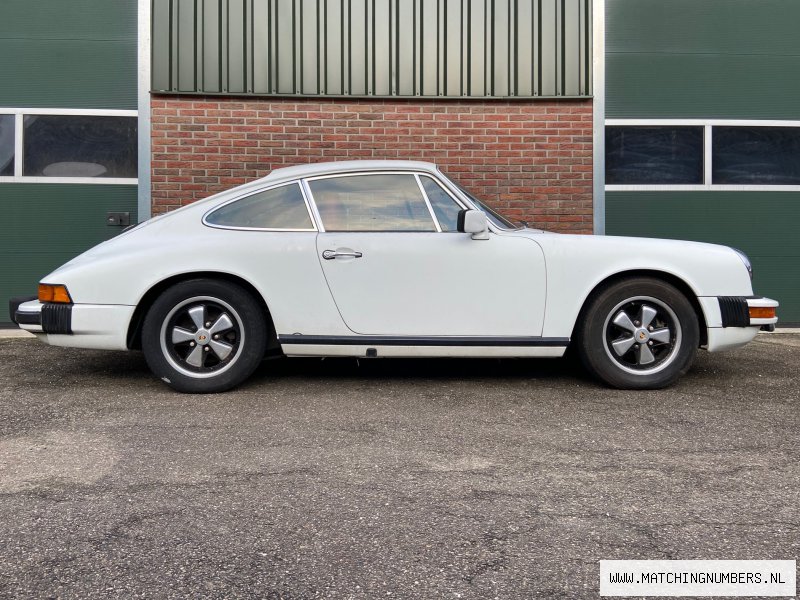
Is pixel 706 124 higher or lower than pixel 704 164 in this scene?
higher

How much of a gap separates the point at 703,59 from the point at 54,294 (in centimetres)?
660

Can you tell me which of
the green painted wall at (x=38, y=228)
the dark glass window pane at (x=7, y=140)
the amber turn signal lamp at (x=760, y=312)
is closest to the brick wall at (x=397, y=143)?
the green painted wall at (x=38, y=228)

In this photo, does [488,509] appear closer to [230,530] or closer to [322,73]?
[230,530]

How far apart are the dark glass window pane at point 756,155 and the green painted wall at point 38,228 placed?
6.26 meters

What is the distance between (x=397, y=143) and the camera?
7.90 metres

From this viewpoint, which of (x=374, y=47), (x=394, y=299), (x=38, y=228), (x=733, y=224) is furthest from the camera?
(x=733, y=224)

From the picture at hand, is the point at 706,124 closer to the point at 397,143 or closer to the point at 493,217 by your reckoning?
the point at 397,143

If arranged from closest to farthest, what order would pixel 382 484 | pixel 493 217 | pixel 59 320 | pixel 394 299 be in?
pixel 382 484, pixel 59 320, pixel 394 299, pixel 493 217

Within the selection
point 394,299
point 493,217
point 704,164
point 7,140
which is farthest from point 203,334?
point 704,164

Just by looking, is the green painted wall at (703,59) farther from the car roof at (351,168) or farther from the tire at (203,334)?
the tire at (203,334)

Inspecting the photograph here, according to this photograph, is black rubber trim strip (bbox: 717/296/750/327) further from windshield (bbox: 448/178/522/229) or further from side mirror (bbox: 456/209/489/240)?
side mirror (bbox: 456/209/489/240)

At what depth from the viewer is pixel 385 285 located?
15.9 feet

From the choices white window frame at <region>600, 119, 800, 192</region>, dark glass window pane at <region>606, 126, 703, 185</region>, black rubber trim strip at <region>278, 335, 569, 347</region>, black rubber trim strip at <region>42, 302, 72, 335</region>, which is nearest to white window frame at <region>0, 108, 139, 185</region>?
black rubber trim strip at <region>42, 302, 72, 335</region>

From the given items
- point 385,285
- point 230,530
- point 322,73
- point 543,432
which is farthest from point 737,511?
point 322,73
